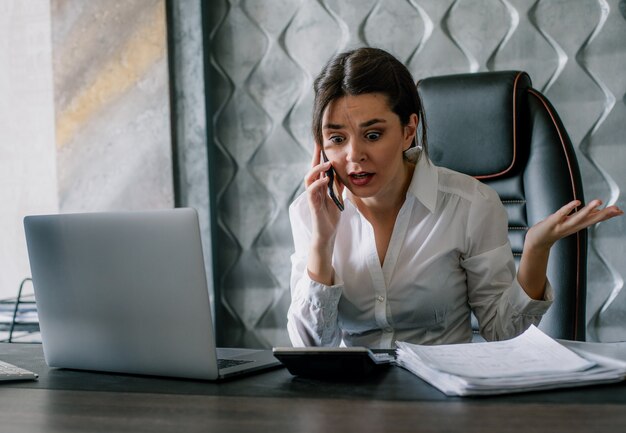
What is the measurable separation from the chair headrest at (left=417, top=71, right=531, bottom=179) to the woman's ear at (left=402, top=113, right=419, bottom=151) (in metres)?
0.13

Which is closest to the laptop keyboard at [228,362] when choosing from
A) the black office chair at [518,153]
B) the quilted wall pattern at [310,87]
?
the black office chair at [518,153]

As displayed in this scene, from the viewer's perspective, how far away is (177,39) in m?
2.29

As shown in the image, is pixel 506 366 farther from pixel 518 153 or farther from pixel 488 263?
pixel 518 153

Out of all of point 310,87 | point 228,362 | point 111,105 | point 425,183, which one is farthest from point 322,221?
point 111,105

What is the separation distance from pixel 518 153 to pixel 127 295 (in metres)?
0.95

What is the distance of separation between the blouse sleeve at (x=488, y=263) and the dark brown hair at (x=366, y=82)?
243 millimetres

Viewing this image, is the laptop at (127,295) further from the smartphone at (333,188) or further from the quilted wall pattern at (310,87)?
the quilted wall pattern at (310,87)

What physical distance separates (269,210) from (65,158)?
68cm

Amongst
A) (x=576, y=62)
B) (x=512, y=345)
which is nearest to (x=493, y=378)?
(x=512, y=345)

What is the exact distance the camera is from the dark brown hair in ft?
4.80

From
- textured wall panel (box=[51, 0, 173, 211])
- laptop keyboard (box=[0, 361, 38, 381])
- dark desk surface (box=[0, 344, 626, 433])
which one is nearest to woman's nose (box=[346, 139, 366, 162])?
dark desk surface (box=[0, 344, 626, 433])

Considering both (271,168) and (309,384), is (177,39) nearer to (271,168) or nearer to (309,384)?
(271,168)

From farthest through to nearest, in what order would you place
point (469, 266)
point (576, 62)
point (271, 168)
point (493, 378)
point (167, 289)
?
→ point (271, 168)
point (576, 62)
point (469, 266)
point (167, 289)
point (493, 378)

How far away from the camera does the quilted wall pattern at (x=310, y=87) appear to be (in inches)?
77.5
